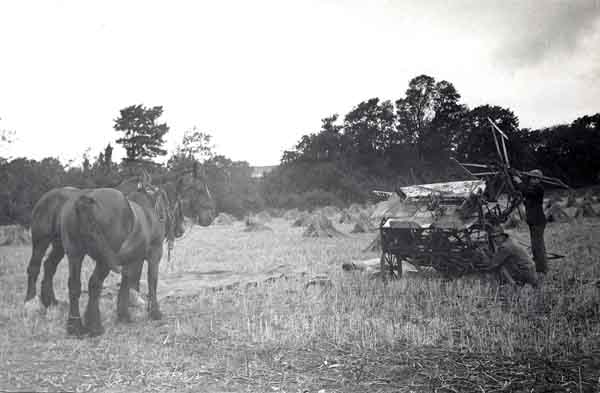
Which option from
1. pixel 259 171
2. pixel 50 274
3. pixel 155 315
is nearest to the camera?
pixel 155 315

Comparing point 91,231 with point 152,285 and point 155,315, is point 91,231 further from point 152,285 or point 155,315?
point 155,315

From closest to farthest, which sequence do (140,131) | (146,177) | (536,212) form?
1. (146,177)
2. (536,212)
3. (140,131)

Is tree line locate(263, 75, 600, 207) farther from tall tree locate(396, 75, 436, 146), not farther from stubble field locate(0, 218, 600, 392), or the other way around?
stubble field locate(0, 218, 600, 392)

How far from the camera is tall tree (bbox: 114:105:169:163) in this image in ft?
114

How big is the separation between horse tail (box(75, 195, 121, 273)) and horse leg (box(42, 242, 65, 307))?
1.74 m

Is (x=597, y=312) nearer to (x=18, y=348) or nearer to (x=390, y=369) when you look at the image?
(x=390, y=369)

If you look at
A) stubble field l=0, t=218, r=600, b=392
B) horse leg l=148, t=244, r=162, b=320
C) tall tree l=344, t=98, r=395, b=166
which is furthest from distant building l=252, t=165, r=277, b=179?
horse leg l=148, t=244, r=162, b=320

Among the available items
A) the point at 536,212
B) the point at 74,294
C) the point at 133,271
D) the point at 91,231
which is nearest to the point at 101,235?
the point at 91,231

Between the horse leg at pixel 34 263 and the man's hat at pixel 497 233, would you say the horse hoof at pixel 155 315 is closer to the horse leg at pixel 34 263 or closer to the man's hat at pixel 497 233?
the horse leg at pixel 34 263

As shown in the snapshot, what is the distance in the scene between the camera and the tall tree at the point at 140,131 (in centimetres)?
3481

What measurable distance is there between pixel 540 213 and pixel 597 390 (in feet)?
19.9

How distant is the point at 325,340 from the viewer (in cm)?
467

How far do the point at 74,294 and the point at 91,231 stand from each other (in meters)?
0.79

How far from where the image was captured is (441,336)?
479 centimetres
